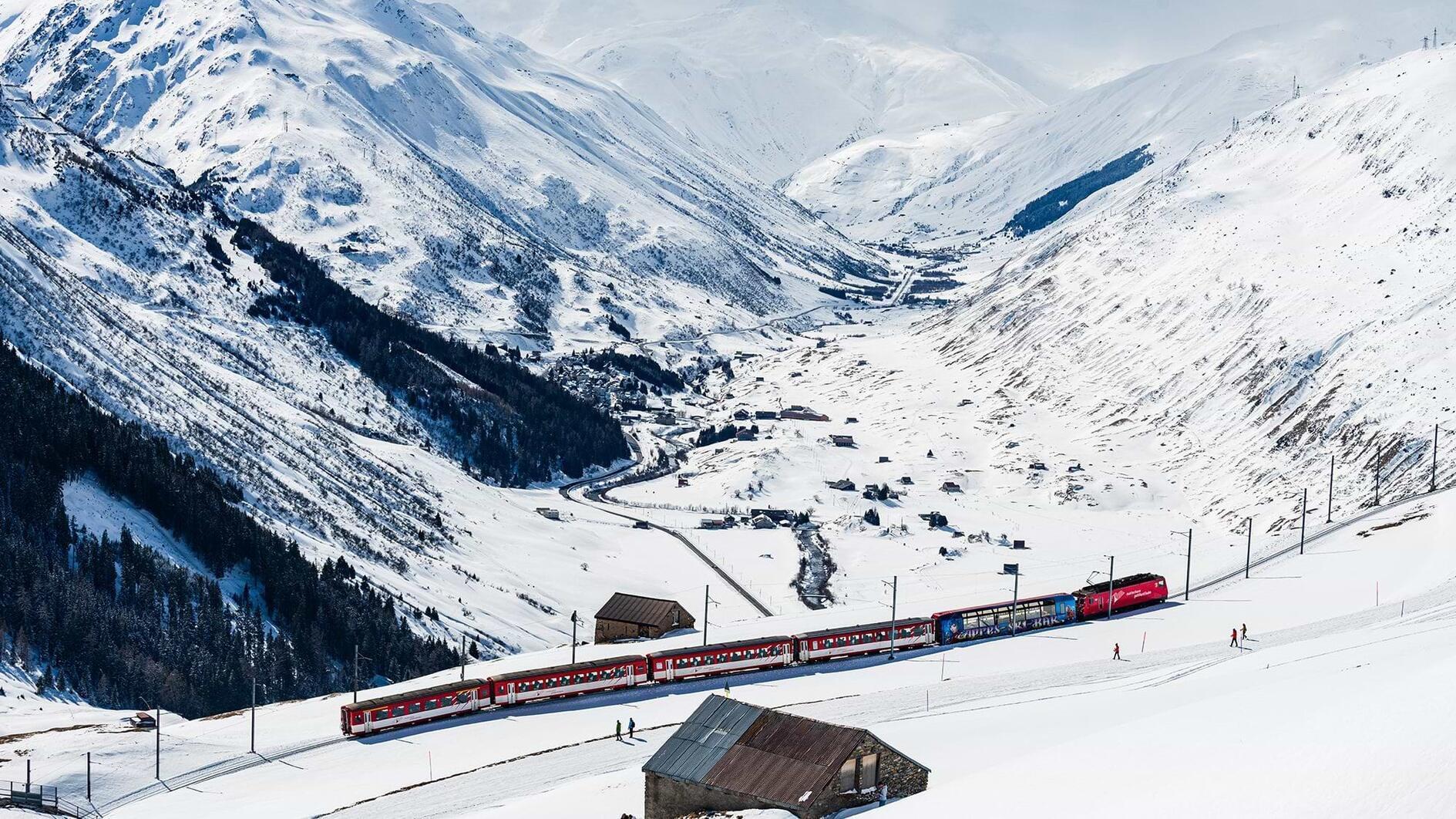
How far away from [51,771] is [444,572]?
2483 inches

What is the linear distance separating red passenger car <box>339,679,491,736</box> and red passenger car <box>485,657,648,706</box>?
2.90ft

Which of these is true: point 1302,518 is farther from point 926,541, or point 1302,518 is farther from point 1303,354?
point 1303,354

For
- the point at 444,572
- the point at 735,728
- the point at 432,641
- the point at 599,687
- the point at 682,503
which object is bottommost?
the point at 735,728

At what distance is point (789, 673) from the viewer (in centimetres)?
8094

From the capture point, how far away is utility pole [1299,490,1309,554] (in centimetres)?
10662

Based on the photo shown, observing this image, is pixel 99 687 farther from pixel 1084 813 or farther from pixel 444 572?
pixel 1084 813

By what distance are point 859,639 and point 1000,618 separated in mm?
10250

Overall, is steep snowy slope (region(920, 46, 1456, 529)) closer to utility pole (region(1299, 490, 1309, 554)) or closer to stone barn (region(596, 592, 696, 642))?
utility pole (region(1299, 490, 1309, 554))

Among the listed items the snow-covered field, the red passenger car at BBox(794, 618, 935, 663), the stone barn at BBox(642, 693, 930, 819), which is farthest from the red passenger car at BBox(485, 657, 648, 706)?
the stone barn at BBox(642, 693, 930, 819)

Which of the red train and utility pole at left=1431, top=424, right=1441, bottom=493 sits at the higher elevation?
utility pole at left=1431, top=424, right=1441, bottom=493

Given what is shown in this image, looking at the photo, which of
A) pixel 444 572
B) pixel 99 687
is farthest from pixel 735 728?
pixel 444 572

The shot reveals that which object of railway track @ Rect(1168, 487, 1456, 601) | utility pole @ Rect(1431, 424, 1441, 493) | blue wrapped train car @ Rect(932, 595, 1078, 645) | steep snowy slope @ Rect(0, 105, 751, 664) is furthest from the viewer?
steep snowy slope @ Rect(0, 105, 751, 664)

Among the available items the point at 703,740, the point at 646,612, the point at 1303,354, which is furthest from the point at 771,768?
the point at 1303,354

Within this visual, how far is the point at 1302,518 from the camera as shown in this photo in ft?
391
